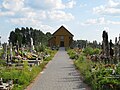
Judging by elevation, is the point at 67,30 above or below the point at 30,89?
above

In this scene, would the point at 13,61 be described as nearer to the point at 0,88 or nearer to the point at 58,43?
the point at 0,88

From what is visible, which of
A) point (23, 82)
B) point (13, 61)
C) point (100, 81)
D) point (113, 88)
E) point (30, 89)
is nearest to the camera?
point (113, 88)

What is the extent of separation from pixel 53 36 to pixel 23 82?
3148 inches

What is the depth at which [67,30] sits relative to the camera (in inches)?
3740

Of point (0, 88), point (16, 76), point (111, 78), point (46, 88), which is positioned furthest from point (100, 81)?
point (16, 76)

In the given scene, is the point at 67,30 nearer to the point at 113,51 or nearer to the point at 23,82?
the point at 113,51

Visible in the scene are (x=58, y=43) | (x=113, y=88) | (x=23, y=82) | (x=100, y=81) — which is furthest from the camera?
(x=58, y=43)

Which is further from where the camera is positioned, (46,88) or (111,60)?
(111,60)

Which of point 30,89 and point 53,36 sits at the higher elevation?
point 53,36

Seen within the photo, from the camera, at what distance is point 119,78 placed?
12.9 metres

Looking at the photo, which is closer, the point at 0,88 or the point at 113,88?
the point at 113,88

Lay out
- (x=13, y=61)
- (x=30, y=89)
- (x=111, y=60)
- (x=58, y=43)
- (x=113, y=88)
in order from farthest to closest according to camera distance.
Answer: (x=58, y=43) < (x=13, y=61) < (x=111, y=60) < (x=30, y=89) < (x=113, y=88)

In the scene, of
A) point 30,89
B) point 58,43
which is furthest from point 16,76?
point 58,43

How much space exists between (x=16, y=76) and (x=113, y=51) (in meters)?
14.8
